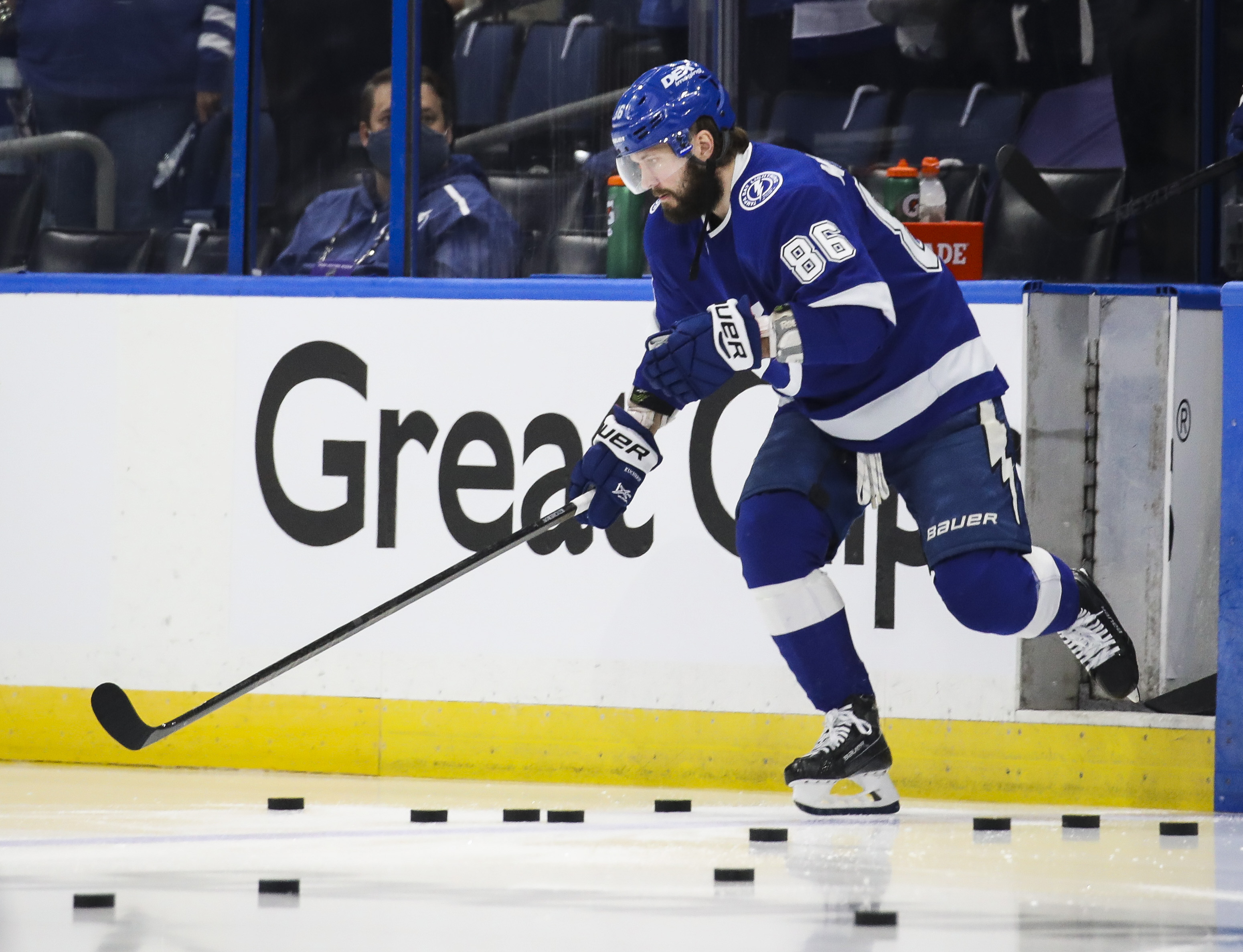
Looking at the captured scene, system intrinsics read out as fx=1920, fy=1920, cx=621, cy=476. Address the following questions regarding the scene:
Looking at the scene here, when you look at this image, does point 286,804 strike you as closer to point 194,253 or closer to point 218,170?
point 194,253

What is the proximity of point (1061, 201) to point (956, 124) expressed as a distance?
1.30ft

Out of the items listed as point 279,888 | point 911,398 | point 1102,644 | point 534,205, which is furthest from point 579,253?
point 279,888

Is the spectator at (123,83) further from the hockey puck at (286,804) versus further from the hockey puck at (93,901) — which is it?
the hockey puck at (93,901)

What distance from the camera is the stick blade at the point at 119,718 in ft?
11.9

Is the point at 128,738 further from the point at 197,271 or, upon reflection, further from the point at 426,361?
the point at 197,271

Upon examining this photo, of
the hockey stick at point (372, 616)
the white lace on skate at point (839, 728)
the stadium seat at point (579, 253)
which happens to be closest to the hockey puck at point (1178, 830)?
the white lace on skate at point (839, 728)

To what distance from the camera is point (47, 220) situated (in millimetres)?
4695

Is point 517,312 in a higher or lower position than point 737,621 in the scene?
higher

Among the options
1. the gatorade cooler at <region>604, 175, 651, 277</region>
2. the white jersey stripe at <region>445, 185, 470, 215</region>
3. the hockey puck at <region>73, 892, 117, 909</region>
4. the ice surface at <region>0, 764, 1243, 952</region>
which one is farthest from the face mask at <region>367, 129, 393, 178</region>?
the hockey puck at <region>73, 892, 117, 909</region>

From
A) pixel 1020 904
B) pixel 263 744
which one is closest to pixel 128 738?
pixel 263 744

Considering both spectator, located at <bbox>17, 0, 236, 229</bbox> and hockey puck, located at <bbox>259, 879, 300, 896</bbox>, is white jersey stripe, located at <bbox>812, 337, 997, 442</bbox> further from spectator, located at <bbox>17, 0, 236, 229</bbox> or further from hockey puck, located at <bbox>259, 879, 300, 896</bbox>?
spectator, located at <bbox>17, 0, 236, 229</bbox>

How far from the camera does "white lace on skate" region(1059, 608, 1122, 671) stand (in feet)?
11.3

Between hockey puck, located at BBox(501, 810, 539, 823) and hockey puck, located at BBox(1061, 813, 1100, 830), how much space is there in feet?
3.04

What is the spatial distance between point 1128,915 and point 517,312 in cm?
193
